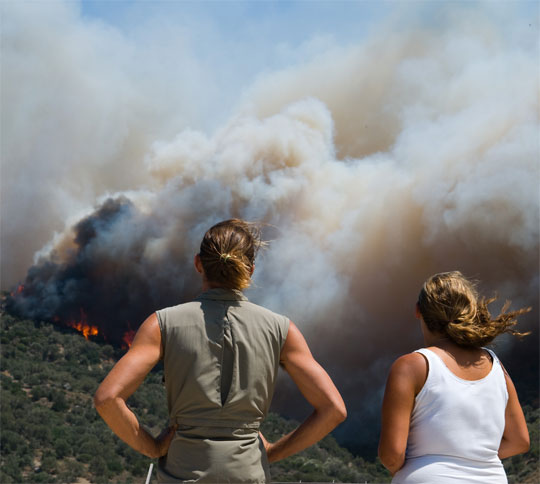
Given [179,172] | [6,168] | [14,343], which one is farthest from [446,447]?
[6,168]

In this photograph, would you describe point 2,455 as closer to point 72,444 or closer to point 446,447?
point 72,444

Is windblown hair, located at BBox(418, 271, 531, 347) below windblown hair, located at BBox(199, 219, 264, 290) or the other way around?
below

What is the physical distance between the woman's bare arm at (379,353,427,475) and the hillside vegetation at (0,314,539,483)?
12.4 meters

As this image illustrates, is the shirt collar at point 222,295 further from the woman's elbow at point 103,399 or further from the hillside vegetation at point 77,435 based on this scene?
the hillside vegetation at point 77,435

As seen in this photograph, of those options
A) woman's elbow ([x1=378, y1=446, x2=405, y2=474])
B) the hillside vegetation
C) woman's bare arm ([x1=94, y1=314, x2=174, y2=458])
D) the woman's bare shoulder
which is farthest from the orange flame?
the woman's bare shoulder

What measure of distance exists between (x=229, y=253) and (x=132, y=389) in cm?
49

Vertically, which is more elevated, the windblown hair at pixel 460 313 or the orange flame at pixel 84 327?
the orange flame at pixel 84 327

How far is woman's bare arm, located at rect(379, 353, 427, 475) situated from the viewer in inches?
81.0

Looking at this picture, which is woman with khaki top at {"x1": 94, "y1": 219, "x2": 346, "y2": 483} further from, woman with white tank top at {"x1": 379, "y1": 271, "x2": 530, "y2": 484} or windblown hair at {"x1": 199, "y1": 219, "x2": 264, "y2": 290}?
woman with white tank top at {"x1": 379, "y1": 271, "x2": 530, "y2": 484}

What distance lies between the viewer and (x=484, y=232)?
65.1ft

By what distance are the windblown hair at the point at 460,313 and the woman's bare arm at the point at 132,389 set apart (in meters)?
0.86

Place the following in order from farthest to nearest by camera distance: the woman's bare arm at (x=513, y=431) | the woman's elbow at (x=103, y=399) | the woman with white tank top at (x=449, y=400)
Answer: the woman's bare arm at (x=513, y=431), the woman with white tank top at (x=449, y=400), the woman's elbow at (x=103, y=399)

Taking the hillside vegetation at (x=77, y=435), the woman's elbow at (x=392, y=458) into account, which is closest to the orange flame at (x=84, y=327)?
the hillside vegetation at (x=77, y=435)

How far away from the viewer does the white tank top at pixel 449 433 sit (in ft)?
6.78
